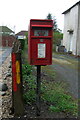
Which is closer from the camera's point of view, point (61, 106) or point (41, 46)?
point (41, 46)

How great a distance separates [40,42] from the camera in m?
3.73

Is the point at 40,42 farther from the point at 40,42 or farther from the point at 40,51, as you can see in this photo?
the point at 40,51

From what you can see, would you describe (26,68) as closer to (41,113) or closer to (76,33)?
(41,113)

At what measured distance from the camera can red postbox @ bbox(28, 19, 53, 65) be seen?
3667 mm

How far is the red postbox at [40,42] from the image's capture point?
3.67m

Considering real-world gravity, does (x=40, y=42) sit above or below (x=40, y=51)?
above

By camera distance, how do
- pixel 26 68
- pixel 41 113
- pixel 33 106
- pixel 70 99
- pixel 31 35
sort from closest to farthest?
pixel 31 35 → pixel 41 113 → pixel 33 106 → pixel 70 99 → pixel 26 68

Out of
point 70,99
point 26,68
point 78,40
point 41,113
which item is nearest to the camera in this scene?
point 41,113

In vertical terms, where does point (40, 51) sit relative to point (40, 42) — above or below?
below

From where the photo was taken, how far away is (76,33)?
18.6m

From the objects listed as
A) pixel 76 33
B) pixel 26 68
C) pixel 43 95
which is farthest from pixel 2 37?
pixel 43 95

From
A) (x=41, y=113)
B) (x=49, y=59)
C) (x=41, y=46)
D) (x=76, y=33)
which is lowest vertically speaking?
(x=41, y=113)

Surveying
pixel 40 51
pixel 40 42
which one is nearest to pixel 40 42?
pixel 40 42

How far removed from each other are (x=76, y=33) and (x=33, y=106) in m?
15.2
